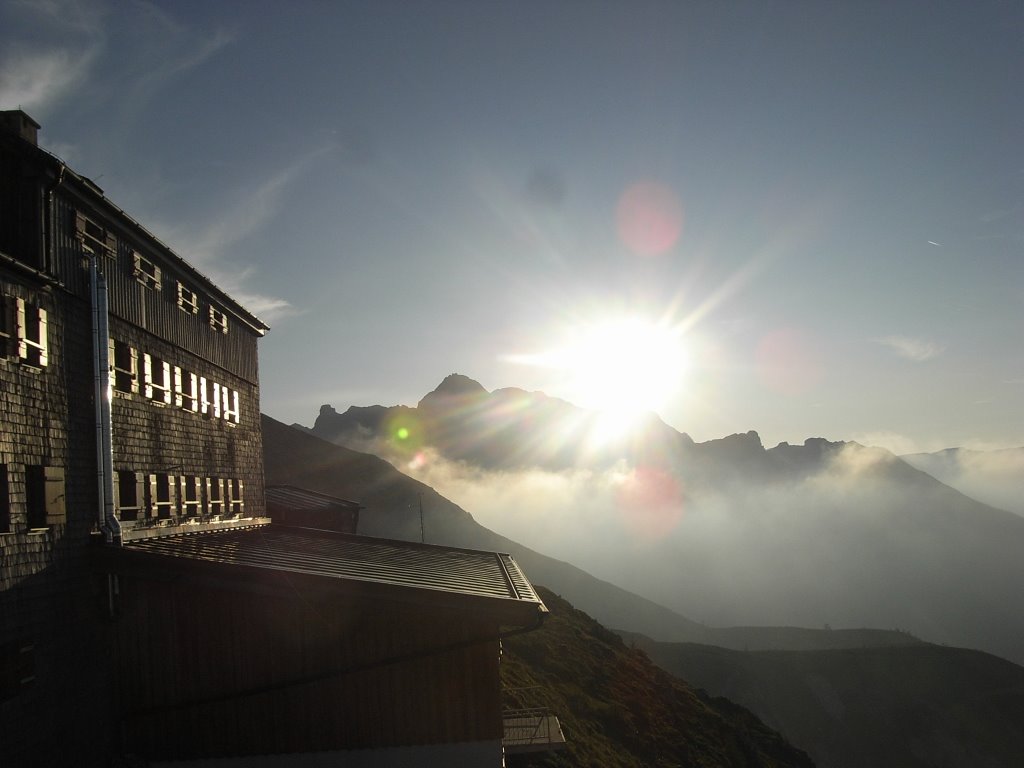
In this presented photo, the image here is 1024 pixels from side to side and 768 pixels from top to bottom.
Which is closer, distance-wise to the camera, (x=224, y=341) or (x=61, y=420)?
(x=61, y=420)

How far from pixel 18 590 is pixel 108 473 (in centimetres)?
393

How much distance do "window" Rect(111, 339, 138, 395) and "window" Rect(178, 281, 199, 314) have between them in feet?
13.9

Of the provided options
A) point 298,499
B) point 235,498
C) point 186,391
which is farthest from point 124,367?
point 298,499

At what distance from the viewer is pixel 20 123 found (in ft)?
56.1

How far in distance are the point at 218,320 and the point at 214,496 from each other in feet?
22.5

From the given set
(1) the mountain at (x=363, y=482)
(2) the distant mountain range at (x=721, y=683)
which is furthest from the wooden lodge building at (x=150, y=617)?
(1) the mountain at (x=363, y=482)

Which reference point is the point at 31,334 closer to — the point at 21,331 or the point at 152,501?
the point at 21,331

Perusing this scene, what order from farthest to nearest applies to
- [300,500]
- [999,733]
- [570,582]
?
[570,582] < [999,733] < [300,500]

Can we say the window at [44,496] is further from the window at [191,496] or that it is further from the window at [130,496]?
the window at [191,496]

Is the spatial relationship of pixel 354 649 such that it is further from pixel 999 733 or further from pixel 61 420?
pixel 999 733

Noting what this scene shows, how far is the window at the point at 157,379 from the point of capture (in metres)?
21.0

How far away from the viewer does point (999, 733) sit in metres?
96.9

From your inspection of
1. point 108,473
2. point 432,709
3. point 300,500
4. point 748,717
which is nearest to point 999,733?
point 748,717

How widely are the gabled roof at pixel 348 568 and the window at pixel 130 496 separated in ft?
2.61
